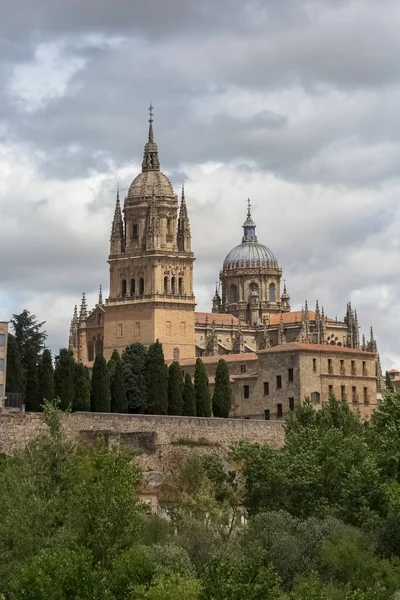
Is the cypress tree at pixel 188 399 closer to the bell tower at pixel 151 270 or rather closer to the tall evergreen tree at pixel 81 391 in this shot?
the tall evergreen tree at pixel 81 391

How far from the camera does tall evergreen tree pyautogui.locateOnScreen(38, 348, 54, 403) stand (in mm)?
79625

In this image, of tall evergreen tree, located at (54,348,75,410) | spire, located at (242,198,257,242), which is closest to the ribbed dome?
spire, located at (242,198,257,242)

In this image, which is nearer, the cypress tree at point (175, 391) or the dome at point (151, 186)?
the cypress tree at point (175, 391)

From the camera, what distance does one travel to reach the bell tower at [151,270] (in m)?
127

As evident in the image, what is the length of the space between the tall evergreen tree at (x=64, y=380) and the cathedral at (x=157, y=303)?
42188 millimetres

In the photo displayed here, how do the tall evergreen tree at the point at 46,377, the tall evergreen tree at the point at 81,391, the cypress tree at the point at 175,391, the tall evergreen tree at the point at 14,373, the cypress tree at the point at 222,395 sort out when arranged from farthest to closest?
the cypress tree at the point at 222,395
the cypress tree at the point at 175,391
the tall evergreen tree at the point at 81,391
the tall evergreen tree at the point at 46,377
the tall evergreen tree at the point at 14,373

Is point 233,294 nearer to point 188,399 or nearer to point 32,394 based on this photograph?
point 188,399

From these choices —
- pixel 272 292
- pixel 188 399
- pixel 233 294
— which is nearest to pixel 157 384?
pixel 188 399

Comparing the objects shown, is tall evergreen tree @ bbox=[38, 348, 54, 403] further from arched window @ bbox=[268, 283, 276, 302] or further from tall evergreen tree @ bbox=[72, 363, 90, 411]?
arched window @ bbox=[268, 283, 276, 302]

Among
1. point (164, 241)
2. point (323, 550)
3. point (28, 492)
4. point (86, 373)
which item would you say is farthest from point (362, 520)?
point (164, 241)

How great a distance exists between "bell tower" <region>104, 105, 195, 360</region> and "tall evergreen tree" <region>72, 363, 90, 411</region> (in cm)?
4149

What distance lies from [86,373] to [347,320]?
59283mm

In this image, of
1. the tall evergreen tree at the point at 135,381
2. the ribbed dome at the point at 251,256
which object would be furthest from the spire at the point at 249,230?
the tall evergreen tree at the point at 135,381

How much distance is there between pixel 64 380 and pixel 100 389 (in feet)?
12.3
